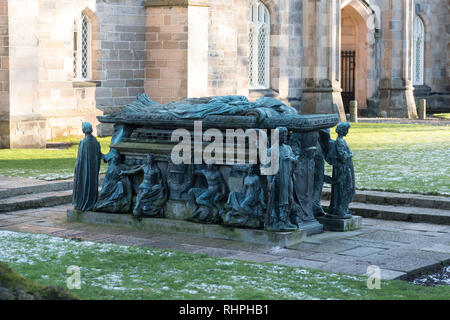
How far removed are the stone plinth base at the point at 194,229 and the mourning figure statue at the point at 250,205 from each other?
10 cm

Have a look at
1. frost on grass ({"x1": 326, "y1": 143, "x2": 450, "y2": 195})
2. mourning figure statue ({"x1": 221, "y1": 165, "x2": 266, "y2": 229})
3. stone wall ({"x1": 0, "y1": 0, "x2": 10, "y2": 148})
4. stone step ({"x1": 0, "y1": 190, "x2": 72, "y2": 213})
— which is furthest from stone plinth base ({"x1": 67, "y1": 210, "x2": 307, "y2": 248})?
stone wall ({"x1": 0, "y1": 0, "x2": 10, "y2": 148})

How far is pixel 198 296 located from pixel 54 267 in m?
1.77

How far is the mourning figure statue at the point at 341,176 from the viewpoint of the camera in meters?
10.7

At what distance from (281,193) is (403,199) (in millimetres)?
3319

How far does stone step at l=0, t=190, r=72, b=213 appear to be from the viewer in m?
12.1

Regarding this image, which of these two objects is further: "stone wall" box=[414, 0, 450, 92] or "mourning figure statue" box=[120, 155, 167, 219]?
"stone wall" box=[414, 0, 450, 92]

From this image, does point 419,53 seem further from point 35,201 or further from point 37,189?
point 35,201

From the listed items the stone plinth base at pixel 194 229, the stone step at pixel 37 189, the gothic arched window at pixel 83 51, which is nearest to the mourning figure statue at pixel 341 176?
the stone plinth base at pixel 194 229

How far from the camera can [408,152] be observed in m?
18.6

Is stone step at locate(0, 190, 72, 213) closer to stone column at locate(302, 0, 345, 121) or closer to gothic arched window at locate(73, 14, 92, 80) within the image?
gothic arched window at locate(73, 14, 92, 80)

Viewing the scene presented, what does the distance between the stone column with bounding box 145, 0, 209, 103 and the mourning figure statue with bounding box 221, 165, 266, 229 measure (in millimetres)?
13660

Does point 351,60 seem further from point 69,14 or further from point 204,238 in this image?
point 204,238

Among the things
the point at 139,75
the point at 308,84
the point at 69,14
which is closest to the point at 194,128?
the point at 69,14

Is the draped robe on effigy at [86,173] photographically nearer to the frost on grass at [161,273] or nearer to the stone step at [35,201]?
the stone step at [35,201]
